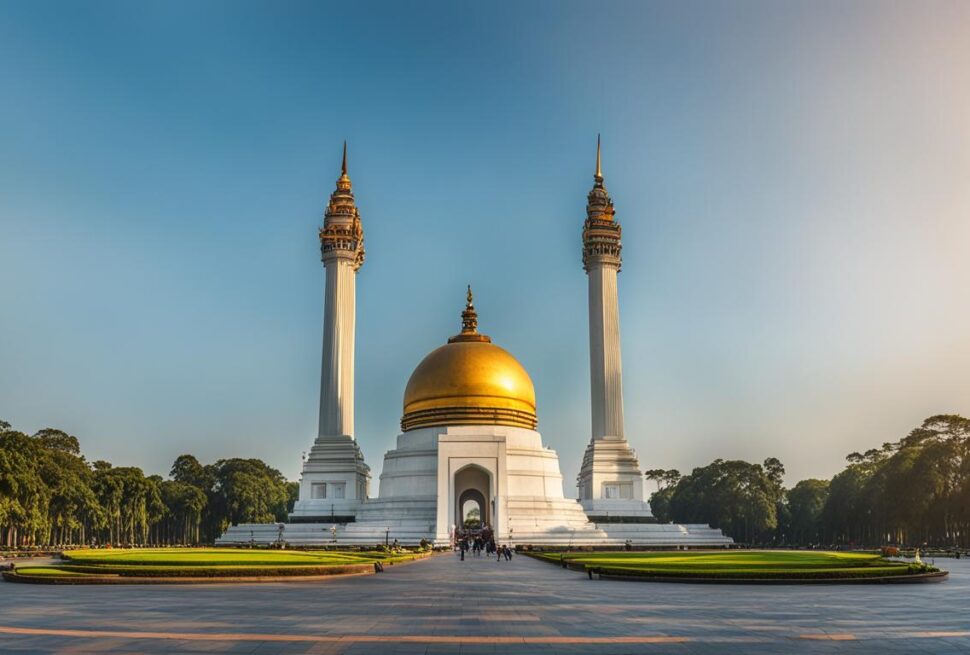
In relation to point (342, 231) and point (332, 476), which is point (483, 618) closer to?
point (332, 476)

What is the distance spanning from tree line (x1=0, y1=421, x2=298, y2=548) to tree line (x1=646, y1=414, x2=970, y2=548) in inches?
1685

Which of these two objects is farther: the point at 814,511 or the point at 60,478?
the point at 814,511

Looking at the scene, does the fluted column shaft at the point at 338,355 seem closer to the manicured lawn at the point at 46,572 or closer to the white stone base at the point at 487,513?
the white stone base at the point at 487,513

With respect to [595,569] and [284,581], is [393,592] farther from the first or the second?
[595,569]

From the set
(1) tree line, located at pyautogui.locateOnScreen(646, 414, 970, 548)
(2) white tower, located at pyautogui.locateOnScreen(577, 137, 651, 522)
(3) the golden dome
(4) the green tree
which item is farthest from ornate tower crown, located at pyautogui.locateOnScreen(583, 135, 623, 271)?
(4) the green tree

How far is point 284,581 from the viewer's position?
22.8 metres

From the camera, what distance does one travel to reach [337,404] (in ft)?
203

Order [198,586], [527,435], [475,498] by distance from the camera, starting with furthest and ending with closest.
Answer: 1. [475,498]
2. [527,435]
3. [198,586]

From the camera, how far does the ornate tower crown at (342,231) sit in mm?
65562

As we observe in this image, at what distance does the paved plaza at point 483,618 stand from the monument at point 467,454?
31.9 m

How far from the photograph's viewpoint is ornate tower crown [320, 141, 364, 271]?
6556 cm

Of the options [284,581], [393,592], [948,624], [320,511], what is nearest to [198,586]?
[284,581]

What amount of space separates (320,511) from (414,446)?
775cm

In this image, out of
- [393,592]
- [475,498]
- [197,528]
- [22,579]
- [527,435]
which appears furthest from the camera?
[197,528]
